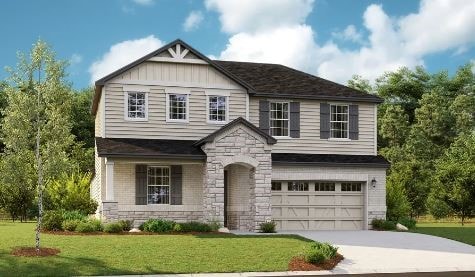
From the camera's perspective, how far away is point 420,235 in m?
26.2

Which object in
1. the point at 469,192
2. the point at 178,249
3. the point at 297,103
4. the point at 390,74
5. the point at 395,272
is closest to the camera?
the point at 395,272

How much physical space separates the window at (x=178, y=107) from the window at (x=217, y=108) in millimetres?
1062

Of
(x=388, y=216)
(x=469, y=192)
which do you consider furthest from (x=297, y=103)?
(x=469, y=192)

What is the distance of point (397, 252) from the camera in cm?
2103

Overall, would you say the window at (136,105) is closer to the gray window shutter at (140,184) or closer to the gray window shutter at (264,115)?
the gray window shutter at (140,184)

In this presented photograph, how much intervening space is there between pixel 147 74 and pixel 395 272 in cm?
1489

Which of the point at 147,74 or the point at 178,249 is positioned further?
the point at 147,74

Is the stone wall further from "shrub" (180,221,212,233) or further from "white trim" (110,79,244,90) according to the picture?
"white trim" (110,79,244,90)

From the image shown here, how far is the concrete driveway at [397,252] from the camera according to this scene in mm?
18109

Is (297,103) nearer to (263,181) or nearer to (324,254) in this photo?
(263,181)

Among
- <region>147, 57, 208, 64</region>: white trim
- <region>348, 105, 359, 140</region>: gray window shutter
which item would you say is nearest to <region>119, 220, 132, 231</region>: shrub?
<region>147, 57, 208, 64</region>: white trim

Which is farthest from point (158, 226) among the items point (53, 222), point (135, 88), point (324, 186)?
point (324, 186)

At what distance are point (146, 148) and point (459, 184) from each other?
70.5 feet

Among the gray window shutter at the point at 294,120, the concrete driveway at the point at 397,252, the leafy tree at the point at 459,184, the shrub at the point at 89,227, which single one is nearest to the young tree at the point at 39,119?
the shrub at the point at 89,227
